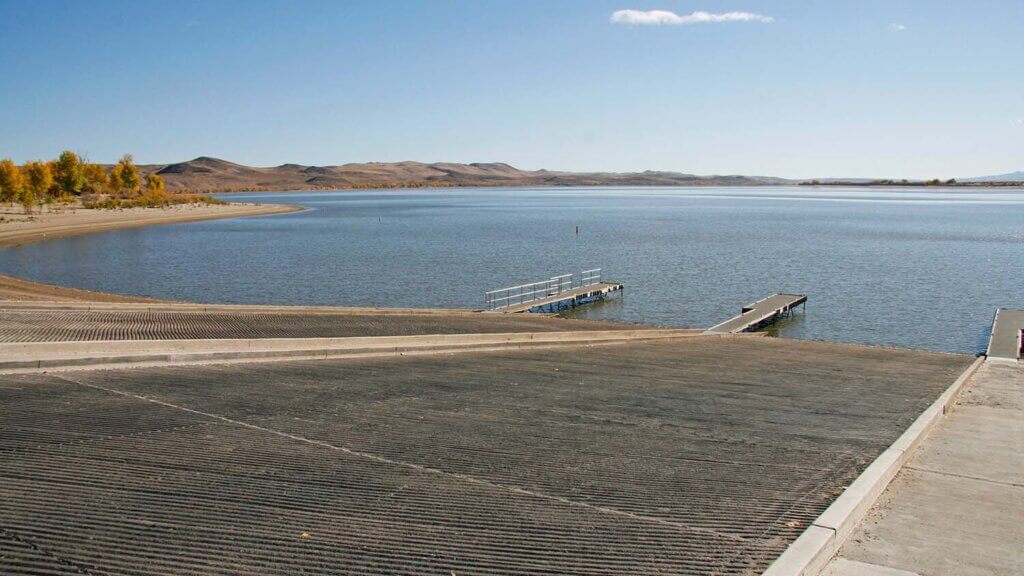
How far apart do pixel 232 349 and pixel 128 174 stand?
468 feet

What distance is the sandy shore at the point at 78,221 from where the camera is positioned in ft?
110

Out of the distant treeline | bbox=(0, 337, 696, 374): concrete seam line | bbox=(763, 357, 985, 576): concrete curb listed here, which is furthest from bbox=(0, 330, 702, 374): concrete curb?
the distant treeline

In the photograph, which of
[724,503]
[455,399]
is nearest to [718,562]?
[724,503]

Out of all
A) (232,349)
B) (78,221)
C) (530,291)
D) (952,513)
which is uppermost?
(232,349)

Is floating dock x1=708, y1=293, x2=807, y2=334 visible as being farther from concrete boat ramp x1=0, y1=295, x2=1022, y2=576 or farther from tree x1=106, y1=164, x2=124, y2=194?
tree x1=106, y1=164, x2=124, y2=194

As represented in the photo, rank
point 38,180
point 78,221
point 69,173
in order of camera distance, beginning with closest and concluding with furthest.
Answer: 1. point 78,221
2. point 38,180
3. point 69,173

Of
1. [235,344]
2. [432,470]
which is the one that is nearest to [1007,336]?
[235,344]

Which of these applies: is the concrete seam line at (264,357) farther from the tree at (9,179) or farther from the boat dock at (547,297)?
the tree at (9,179)

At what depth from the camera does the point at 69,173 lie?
115312mm

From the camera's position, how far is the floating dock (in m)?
31.1

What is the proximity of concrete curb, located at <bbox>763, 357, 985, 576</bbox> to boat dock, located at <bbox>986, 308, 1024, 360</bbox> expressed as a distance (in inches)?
550

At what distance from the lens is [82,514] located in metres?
6.29

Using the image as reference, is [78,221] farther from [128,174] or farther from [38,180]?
[128,174]

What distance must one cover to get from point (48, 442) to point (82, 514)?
2.29 meters
